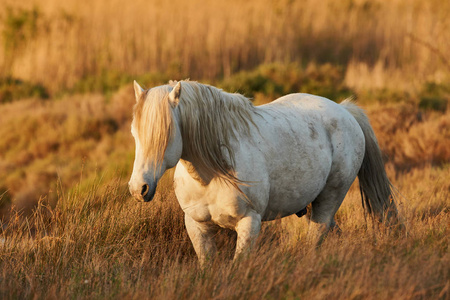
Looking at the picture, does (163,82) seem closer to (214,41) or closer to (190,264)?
(214,41)

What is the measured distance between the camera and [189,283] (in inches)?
122

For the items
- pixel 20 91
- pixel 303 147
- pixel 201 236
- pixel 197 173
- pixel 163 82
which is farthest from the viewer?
pixel 20 91

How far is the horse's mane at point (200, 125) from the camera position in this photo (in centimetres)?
320

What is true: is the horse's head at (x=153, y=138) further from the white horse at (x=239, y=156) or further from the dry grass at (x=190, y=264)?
the dry grass at (x=190, y=264)

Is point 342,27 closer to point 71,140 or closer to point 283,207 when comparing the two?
point 71,140

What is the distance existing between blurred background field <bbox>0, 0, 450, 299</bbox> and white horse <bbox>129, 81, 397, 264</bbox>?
0.90 feet

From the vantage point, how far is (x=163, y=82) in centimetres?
1316

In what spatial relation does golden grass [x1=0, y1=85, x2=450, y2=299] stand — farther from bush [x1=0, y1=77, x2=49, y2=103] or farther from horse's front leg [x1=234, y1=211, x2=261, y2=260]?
bush [x1=0, y1=77, x2=49, y2=103]

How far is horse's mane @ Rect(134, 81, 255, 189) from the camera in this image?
320cm

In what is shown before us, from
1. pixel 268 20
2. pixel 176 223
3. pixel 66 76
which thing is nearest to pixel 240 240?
pixel 176 223

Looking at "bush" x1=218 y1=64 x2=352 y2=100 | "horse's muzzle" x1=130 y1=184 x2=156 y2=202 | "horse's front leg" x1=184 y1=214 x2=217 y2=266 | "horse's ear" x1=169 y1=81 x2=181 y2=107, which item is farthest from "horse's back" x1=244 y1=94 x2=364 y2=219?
"bush" x1=218 y1=64 x2=352 y2=100

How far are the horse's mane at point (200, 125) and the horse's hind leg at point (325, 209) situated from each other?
3.63 ft

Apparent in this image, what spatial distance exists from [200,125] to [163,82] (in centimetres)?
984

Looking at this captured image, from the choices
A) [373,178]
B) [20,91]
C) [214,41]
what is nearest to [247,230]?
[373,178]
